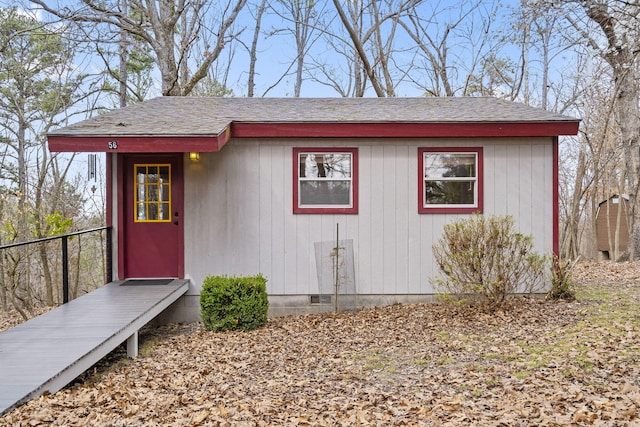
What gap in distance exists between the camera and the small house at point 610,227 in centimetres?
1452

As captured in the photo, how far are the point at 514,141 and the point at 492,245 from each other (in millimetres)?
1940

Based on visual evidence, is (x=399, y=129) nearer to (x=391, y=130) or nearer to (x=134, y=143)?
(x=391, y=130)

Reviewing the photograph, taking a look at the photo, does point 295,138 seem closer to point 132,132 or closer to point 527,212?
point 132,132

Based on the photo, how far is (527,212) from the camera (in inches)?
281

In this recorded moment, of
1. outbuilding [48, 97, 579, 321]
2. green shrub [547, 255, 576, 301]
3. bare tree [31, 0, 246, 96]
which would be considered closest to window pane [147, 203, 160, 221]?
outbuilding [48, 97, 579, 321]

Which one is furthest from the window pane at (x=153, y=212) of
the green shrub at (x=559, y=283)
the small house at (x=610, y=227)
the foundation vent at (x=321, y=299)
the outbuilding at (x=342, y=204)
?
the small house at (x=610, y=227)

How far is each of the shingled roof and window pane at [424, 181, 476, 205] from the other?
2.61ft

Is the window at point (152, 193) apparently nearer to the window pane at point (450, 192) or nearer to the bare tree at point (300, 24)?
the window pane at point (450, 192)

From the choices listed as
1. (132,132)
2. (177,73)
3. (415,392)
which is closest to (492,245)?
(415,392)

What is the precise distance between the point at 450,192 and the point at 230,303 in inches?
148

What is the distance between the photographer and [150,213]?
7.30m

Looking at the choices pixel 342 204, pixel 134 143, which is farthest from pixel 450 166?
pixel 134 143

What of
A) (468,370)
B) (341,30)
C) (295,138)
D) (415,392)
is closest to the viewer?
Result: (415,392)

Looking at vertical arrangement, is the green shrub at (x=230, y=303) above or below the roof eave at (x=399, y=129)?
below
